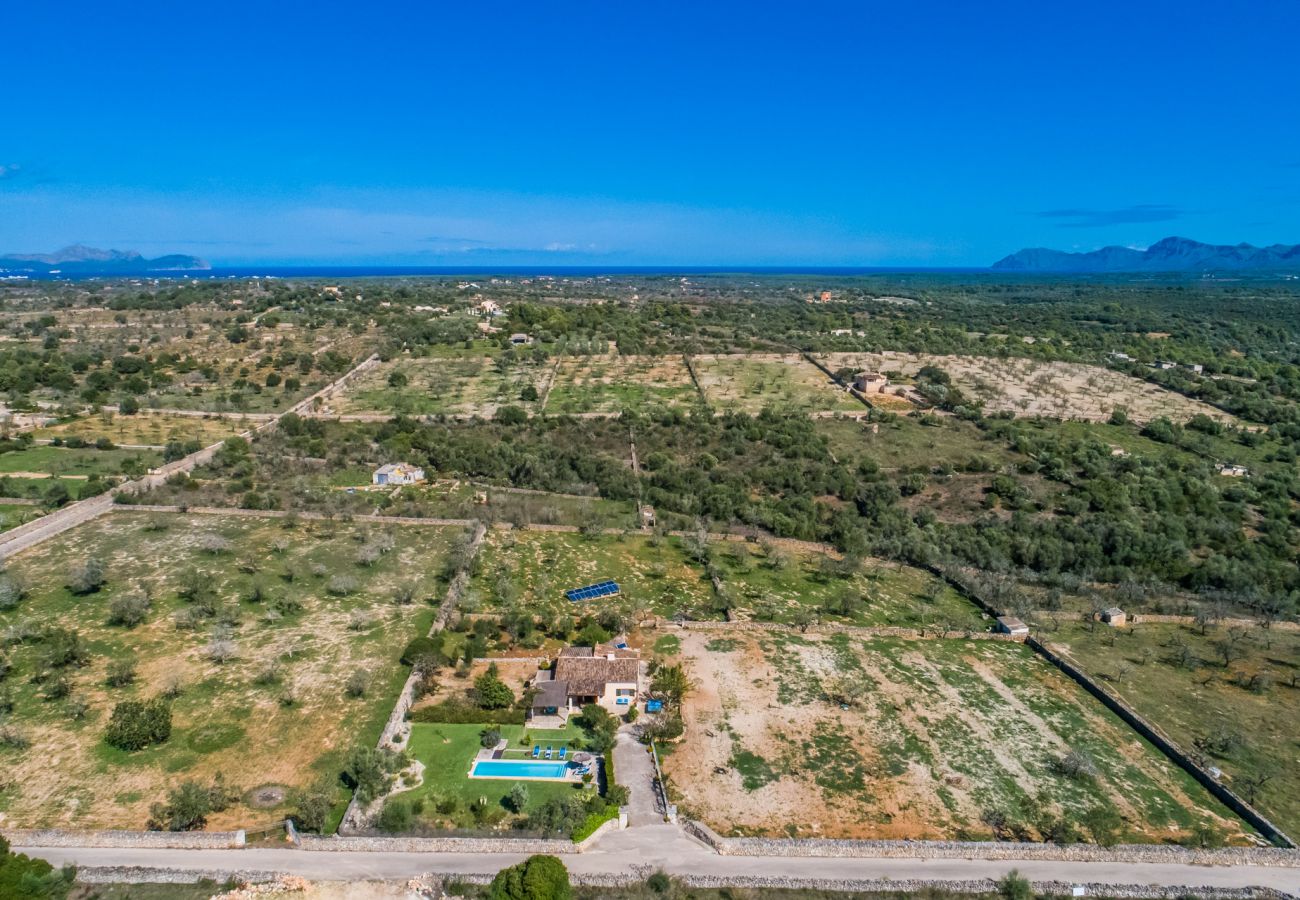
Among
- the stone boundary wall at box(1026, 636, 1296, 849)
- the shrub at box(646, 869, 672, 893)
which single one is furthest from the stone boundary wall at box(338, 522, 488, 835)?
the stone boundary wall at box(1026, 636, 1296, 849)

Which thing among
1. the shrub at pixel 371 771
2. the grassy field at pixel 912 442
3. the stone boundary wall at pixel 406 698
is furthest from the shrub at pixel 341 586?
the grassy field at pixel 912 442

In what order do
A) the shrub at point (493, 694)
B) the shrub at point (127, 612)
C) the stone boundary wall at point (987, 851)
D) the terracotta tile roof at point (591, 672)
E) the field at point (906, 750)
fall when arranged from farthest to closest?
1. the shrub at point (127, 612)
2. the terracotta tile roof at point (591, 672)
3. the shrub at point (493, 694)
4. the field at point (906, 750)
5. the stone boundary wall at point (987, 851)

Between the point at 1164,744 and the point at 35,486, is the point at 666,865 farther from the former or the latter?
the point at 35,486

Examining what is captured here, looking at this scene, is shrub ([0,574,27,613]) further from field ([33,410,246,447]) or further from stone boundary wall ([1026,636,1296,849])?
stone boundary wall ([1026,636,1296,849])

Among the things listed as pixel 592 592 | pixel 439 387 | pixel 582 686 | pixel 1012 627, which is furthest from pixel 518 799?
pixel 439 387

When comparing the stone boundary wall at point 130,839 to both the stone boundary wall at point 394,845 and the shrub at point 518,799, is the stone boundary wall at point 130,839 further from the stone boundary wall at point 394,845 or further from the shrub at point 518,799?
the shrub at point 518,799

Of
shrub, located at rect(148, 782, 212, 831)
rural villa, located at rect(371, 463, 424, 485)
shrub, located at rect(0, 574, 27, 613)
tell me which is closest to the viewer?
shrub, located at rect(148, 782, 212, 831)
